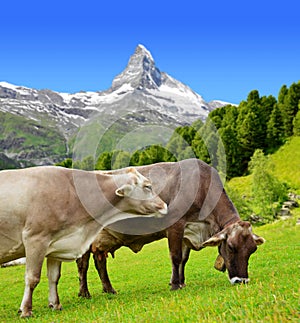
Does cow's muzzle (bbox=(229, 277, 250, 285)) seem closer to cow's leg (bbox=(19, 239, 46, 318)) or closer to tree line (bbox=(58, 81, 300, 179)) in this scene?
cow's leg (bbox=(19, 239, 46, 318))

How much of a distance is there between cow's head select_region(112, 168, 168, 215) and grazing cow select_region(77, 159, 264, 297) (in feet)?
2.29

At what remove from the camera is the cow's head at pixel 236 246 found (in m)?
13.2

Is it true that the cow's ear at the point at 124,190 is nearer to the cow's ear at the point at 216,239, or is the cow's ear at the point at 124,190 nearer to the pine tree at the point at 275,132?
the cow's ear at the point at 216,239

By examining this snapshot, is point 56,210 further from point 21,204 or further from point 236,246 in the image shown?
point 236,246

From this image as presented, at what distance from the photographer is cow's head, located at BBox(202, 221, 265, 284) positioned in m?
13.2

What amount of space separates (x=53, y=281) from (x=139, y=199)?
127 inches

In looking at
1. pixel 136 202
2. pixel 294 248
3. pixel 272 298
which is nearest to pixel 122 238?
pixel 136 202

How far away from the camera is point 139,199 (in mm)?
13547

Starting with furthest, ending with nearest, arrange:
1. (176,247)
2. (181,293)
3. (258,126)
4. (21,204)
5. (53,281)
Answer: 1. (258,126)
2. (176,247)
3. (53,281)
4. (181,293)
5. (21,204)

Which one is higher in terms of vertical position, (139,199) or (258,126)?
(258,126)

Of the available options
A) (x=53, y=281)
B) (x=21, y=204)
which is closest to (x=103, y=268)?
(x=53, y=281)

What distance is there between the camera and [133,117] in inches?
776

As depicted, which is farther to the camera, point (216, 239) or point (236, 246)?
point (216, 239)

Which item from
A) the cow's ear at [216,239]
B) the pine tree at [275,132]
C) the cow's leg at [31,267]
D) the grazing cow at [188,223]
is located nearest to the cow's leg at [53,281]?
the cow's leg at [31,267]
